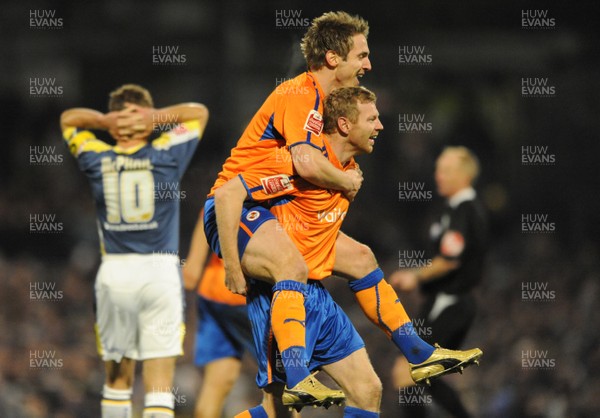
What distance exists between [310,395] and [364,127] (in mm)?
1448

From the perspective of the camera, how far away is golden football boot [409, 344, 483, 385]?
5.49 metres

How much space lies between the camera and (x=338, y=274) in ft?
18.9

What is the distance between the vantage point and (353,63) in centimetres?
566

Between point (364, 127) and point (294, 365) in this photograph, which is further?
point (364, 127)

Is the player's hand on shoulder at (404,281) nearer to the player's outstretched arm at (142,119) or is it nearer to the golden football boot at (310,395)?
the player's outstretched arm at (142,119)

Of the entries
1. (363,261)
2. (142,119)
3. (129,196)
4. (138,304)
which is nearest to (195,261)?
(138,304)

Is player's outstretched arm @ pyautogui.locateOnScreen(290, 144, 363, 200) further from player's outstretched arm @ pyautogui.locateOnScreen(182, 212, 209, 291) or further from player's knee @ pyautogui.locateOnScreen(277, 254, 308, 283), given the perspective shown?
player's outstretched arm @ pyautogui.locateOnScreen(182, 212, 209, 291)

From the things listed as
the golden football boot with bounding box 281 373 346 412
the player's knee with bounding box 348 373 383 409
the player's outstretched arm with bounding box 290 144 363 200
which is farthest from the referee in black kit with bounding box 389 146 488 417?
the golden football boot with bounding box 281 373 346 412

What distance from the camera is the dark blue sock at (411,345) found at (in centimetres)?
564

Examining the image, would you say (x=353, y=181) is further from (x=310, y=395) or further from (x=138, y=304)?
(x=138, y=304)

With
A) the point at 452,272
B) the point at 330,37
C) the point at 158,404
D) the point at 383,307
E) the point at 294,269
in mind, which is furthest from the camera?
the point at 452,272

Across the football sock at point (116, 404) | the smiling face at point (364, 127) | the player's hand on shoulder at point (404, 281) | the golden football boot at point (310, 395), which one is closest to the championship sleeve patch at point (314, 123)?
the smiling face at point (364, 127)

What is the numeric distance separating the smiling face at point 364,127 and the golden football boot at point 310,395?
1312 millimetres

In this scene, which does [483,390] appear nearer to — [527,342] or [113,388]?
[527,342]
